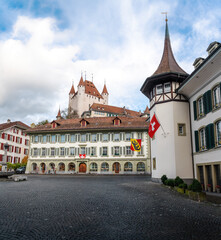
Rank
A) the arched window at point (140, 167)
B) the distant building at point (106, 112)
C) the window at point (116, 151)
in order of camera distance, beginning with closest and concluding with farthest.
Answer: the arched window at point (140, 167)
the window at point (116, 151)
the distant building at point (106, 112)

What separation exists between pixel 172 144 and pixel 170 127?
150 cm

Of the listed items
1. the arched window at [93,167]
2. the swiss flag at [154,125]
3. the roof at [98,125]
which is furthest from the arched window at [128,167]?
the swiss flag at [154,125]

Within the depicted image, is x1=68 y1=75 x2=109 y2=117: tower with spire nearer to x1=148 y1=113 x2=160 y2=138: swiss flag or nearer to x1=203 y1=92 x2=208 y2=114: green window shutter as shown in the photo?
x1=148 y1=113 x2=160 y2=138: swiss flag

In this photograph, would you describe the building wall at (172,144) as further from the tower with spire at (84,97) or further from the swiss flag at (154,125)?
the tower with spire at (84,97)

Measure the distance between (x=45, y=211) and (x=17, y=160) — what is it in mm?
54576

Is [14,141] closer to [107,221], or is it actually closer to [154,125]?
[154,125]

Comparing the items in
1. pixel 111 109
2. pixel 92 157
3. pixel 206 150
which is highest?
pixel 111 109

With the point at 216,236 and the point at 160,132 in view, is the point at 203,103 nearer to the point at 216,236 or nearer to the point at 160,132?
the point at 160,132

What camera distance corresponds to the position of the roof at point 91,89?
367 feet

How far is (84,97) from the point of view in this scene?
108 m

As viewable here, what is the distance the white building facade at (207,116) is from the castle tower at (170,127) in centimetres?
83

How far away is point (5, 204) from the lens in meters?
10.1

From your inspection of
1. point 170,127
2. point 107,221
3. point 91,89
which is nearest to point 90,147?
point 170,127

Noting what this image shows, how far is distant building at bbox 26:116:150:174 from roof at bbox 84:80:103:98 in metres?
65.9
